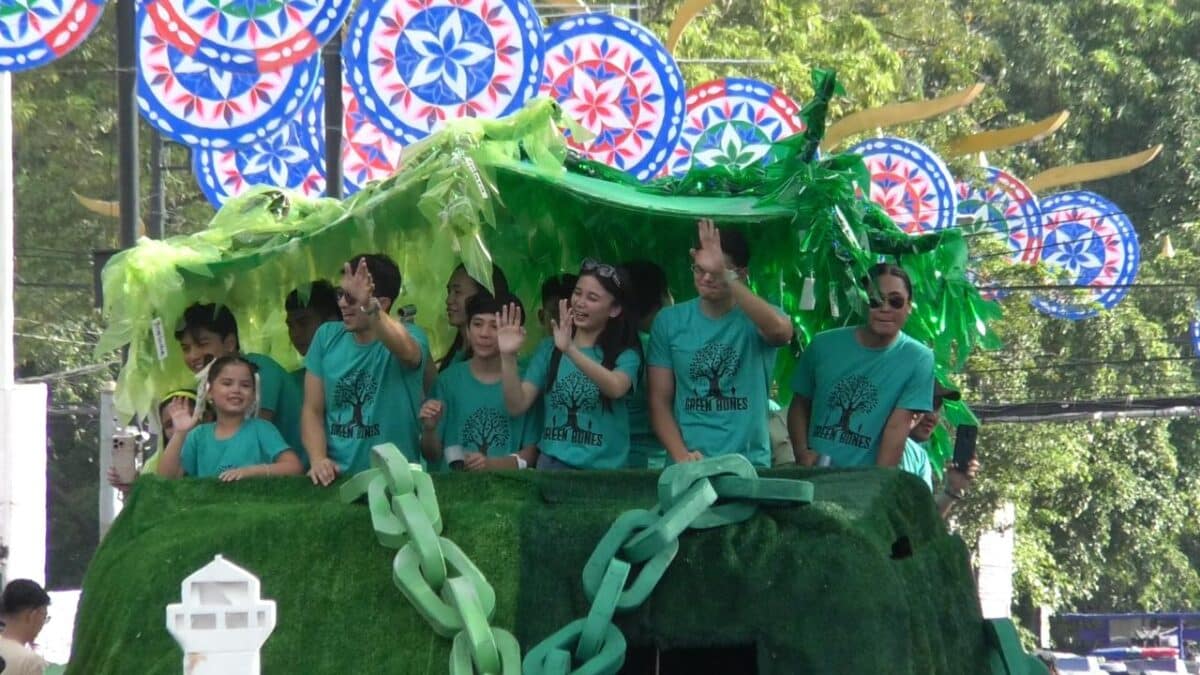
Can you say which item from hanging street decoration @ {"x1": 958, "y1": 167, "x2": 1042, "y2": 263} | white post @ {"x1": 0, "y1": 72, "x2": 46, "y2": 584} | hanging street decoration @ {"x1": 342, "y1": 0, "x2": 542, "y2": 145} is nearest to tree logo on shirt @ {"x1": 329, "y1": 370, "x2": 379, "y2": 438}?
hanging street decoration @ {"x1": 342, "y1": 0, "x2": 542, "y2": 145}

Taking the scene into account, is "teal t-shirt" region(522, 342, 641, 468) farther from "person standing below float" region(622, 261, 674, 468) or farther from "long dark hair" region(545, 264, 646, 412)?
"person standing below float" region(622, 261, 674, 468)

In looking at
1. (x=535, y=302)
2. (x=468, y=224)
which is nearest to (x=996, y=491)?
(x=535, y=302)

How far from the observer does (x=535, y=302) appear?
7.77 metres

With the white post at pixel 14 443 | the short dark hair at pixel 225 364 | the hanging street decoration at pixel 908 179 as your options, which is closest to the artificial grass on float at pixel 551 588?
the short dark hair at pixel 225 364

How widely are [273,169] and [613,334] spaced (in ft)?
21.1

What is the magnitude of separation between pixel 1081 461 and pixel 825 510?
22506 mm

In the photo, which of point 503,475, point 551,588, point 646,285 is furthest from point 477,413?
point 551,588

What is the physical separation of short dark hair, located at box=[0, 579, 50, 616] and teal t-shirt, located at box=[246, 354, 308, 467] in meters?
0.93

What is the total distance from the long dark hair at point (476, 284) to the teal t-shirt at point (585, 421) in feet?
1.80

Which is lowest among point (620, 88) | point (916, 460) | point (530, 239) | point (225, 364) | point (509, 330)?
point (916, 460)

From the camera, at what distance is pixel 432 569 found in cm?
473

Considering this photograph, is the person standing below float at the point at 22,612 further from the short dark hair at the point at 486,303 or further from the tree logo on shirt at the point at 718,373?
the tree logo on shirt at the point at 718,373

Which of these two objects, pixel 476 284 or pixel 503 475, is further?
pixel 476 284

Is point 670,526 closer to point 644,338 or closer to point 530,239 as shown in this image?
point 644,338
